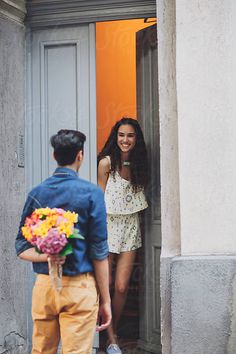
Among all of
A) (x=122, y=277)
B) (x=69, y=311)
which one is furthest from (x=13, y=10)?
(x=69, y=311)

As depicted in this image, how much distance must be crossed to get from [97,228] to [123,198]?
7.16 ft

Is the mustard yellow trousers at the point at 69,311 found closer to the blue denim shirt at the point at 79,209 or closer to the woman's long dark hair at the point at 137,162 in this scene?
the blue denim shirt at the point at 79,209

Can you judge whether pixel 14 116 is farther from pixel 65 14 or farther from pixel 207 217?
pixel 207 217

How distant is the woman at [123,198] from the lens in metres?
6.36

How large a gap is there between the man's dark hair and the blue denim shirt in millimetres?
88

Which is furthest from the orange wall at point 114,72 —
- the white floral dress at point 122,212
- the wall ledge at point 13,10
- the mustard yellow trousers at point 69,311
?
the mustard yellow trousers at point 69,311

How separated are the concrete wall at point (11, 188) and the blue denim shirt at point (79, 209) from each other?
1.98 metres

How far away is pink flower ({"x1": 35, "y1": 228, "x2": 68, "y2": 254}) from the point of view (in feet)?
12.8

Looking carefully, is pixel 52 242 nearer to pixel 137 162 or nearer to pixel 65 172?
pixel 65 172

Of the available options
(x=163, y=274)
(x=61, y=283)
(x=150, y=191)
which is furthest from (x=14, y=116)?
(x=61, y=283)

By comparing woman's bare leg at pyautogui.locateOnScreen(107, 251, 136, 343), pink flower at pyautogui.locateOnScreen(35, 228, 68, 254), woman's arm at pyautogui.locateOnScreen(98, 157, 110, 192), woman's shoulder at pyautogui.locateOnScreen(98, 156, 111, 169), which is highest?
woman's shoulder at pyautogui.locateOnScreen(98, 156, 111, 169)

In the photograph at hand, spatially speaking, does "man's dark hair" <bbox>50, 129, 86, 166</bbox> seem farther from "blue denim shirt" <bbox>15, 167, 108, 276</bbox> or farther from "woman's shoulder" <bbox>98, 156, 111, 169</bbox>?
"woman's shoulder" <bbox>98, 156, 111, 169</bbox>

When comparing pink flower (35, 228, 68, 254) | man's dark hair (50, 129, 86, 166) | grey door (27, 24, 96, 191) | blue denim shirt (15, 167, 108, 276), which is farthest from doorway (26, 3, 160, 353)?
pink flower (35, 228, 68, 254)

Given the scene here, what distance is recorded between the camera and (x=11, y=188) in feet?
20.6
